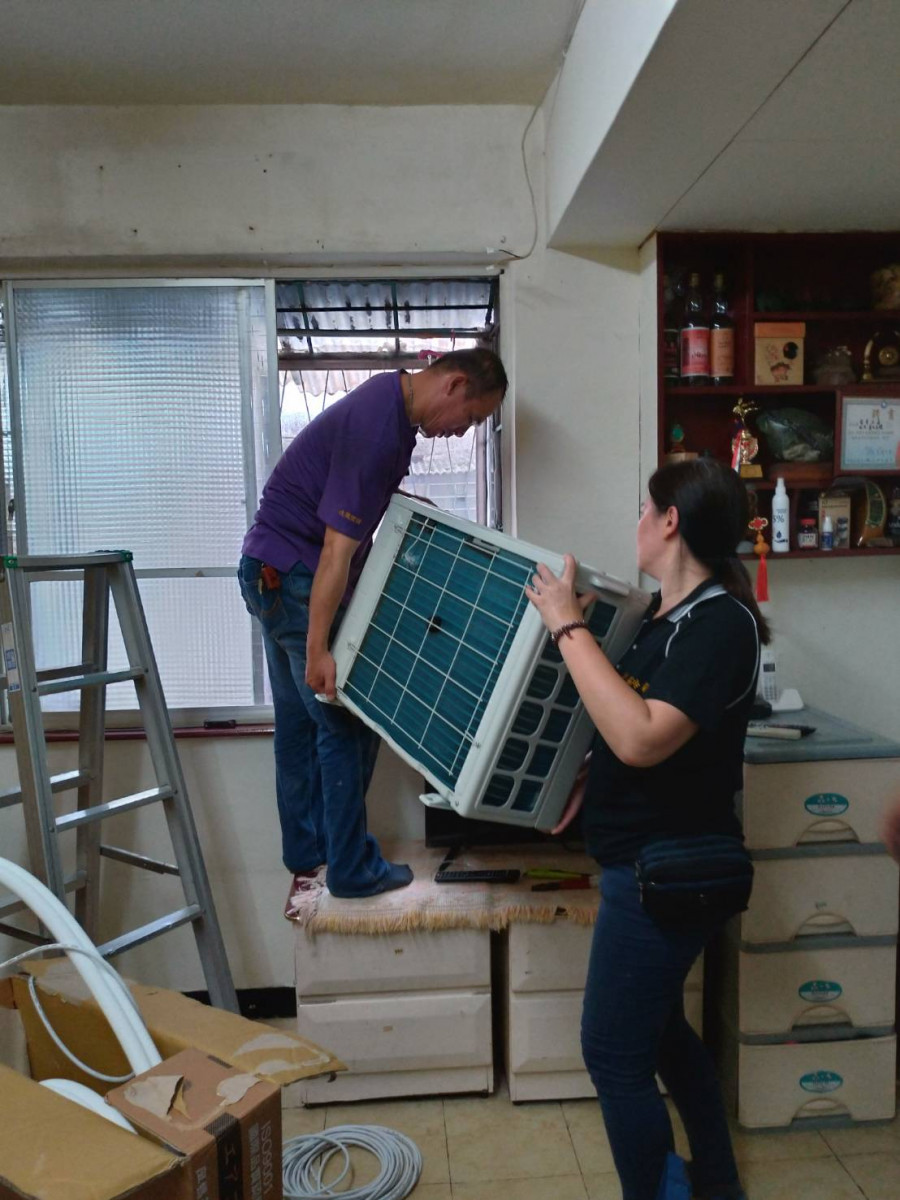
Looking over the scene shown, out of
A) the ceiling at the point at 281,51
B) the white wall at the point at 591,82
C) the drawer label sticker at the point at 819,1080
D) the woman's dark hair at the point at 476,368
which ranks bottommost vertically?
the drawer label sticker at the point at 819,1080

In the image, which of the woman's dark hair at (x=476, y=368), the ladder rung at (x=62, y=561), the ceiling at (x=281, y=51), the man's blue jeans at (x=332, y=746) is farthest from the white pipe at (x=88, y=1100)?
the ceiling at (x=281, y=51)

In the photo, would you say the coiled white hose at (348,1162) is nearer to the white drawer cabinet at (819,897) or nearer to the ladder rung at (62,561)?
the white drawer cabinet at (819,897)

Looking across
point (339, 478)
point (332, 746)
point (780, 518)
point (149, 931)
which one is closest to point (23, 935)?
point (149, 931)

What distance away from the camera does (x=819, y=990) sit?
6.25ft

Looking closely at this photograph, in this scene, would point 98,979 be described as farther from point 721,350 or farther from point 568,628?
point 721,350

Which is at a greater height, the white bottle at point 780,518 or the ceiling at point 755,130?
the ceiling at point 755,130

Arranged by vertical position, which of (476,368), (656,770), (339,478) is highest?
(476,368)

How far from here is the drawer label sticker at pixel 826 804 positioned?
6.15ft

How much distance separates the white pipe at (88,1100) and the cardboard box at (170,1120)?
21 millimetres

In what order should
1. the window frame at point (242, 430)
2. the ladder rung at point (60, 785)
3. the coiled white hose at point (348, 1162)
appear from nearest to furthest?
the coiled white hose at point (348, 1162), the ladder rung at point (60, 785), the window frame at point (242, 430)

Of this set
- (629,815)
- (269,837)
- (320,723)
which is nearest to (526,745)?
(629,815)

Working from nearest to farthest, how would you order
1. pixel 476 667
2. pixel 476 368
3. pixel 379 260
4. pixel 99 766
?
pixel 476 667, pixel 476 368, pixel 99 766, pixel 379 260

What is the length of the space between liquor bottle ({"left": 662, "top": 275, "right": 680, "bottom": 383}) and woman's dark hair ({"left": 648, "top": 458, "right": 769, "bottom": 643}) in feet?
2.84

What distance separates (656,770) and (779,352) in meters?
1.38
